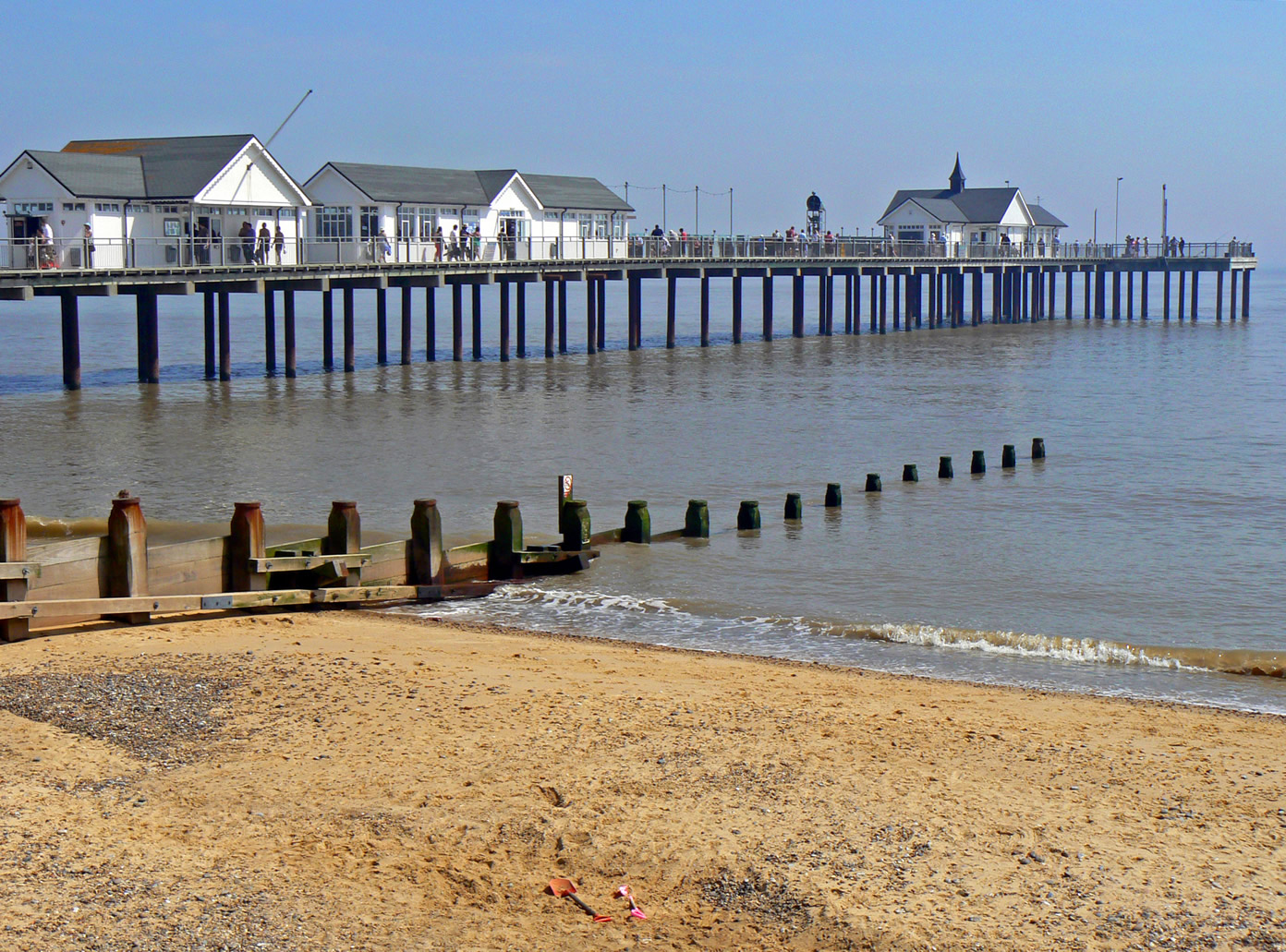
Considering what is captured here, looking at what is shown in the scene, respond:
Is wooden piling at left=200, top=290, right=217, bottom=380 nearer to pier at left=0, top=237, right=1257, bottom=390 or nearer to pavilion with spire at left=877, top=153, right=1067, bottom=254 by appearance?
pier at left=0, top=237, right=1257, bottom=390

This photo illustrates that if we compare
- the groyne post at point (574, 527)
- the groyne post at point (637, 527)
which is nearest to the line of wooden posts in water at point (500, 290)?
the groyne post at point (637, 527)

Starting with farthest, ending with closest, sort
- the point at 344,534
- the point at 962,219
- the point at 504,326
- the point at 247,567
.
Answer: the point at 962,219, the point at 504,326, the point at 344,534, the point at 247,567

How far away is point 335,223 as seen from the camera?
150 feet

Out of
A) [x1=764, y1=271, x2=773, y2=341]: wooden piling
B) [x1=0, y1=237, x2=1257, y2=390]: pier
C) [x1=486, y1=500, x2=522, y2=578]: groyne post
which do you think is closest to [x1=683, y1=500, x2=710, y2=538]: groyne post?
[x1=486, y1=500, x2=522, y2=578]: groyne post

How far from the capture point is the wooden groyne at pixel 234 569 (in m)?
12.1

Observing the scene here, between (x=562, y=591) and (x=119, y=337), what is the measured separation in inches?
2468

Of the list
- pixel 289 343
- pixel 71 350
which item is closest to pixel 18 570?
pixel 71 350

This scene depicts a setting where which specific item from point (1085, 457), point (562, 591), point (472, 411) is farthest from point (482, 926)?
point (472, 411)

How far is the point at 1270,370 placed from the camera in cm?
5484

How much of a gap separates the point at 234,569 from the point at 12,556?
6.62ft

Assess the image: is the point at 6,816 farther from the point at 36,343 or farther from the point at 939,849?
the point at 36,343

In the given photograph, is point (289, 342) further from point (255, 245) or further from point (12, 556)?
point (12, 556)

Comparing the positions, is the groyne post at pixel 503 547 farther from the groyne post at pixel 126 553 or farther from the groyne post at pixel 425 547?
the groyne post at pixel 126 553

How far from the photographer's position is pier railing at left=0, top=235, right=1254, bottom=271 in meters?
34.3
